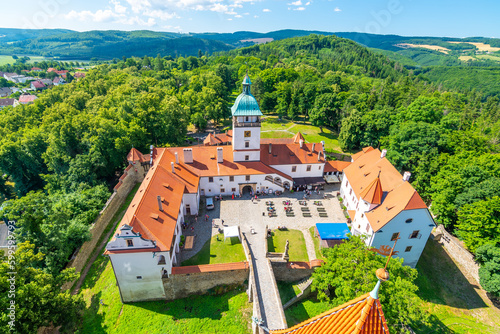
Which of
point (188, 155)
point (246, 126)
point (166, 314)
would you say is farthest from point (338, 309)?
point (188, 155)

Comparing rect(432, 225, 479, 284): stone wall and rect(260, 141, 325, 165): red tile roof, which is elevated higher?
rect(260, 141, 325, 165): red tile roof

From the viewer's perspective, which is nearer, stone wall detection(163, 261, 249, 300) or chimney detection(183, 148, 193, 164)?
stone wall detection(163, 261, 249, 300)

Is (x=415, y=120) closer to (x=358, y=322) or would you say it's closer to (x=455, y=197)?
(x=455, y=197)

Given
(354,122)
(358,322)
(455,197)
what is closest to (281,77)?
(354,122)

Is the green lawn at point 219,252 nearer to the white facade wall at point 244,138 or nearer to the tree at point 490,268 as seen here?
the white facade wall at point 244,138

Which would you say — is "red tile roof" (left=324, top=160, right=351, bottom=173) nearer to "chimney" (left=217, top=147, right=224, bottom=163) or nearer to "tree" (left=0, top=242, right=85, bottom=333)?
"chimney" (left=217, top=147, right=224, bottom=163)

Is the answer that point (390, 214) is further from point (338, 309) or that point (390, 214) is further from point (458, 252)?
point (338, 309)

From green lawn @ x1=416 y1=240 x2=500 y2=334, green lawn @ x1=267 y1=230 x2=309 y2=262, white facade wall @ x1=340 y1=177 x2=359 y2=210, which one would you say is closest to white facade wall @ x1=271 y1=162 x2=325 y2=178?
white facade wall @ x1=340 y1=177 x2=359 y2=210
